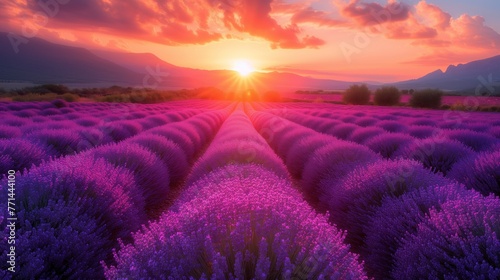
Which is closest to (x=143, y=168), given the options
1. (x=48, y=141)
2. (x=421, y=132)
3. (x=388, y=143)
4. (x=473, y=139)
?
(x=48, y=141)

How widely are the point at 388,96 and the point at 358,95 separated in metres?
5.09

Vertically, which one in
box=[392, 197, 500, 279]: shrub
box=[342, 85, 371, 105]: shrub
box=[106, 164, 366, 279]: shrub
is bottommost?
box=[342, 85, 371, 105]: shrub

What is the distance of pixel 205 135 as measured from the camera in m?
13.4

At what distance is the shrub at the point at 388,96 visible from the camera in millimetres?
43344

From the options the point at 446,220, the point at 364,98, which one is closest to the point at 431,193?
the point at 446,220

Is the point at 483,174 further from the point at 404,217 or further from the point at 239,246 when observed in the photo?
the point at 239,246

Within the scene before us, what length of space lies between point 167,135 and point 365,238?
6.17 m

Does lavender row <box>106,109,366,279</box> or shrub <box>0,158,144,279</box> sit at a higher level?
lavender row <box>106,109,366,279</box>

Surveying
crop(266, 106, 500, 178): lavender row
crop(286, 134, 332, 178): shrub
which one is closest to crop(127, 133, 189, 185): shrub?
crop(286, 134, 332, 178): shrub

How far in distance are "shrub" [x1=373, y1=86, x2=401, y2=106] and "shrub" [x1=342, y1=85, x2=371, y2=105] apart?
3.35 m

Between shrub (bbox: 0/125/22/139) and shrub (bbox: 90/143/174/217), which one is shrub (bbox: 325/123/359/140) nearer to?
shrub (bbox: 90/143/174/217)

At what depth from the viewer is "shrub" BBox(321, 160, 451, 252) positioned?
362 centimetres

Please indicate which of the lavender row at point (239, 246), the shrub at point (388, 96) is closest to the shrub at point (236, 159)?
the lavender row at point (239, 246)

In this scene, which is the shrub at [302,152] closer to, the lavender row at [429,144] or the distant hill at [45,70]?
the lavender row at [429,144]
